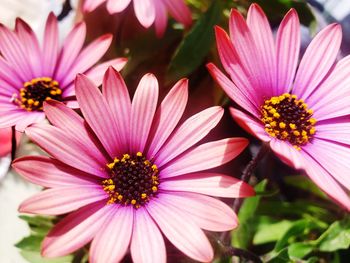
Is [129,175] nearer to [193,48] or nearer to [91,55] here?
[91,55]

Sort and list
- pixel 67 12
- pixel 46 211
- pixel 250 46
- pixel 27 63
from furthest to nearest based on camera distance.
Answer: pixel 67 12 → pixel 27 63 → pixel 250 46 → pixel 46 211

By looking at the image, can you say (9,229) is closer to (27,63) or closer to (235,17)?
(27,63)

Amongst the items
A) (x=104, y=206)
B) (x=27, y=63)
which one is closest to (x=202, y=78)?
(x=27, y=63)

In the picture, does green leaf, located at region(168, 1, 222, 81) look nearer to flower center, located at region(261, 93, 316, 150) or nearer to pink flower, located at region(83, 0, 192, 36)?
pink flower, located at region(83, 0, 192, 36)

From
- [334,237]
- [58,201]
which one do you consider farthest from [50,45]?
[334,237]

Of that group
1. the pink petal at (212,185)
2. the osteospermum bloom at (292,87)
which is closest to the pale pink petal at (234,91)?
the osteospermum bloom at (292,87)

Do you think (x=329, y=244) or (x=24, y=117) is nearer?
(x=24, y=117)
